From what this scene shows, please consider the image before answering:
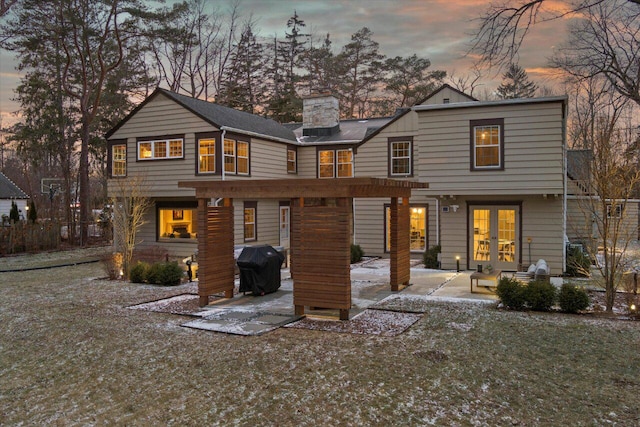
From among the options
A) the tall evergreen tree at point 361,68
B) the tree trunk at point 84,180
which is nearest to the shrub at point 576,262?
the tree trunk at point 84,180

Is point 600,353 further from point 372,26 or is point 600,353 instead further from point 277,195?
point 372,26

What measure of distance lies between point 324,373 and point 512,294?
4.94m

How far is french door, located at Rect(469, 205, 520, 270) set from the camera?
13.4 m

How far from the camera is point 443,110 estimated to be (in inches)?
532

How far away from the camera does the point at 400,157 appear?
17.3 m

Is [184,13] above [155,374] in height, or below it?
above

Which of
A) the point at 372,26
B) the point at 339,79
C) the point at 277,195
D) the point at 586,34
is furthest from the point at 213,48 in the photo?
the point at 277,195

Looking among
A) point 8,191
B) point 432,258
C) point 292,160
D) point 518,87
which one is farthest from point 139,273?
point 518,87

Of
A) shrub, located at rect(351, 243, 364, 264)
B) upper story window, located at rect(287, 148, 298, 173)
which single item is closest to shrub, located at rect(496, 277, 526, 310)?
shrub, located at rect(351, 243, 364, 264)

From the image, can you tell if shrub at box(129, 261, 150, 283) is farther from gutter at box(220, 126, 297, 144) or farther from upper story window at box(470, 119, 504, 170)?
upper story window at box(470, 119, 504, 170)

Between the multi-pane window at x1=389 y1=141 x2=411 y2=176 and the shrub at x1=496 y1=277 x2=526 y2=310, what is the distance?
8606 millimetres

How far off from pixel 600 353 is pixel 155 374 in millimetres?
6019

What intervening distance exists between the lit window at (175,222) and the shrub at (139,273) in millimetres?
5912

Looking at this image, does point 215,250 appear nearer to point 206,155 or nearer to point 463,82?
point 206,155
